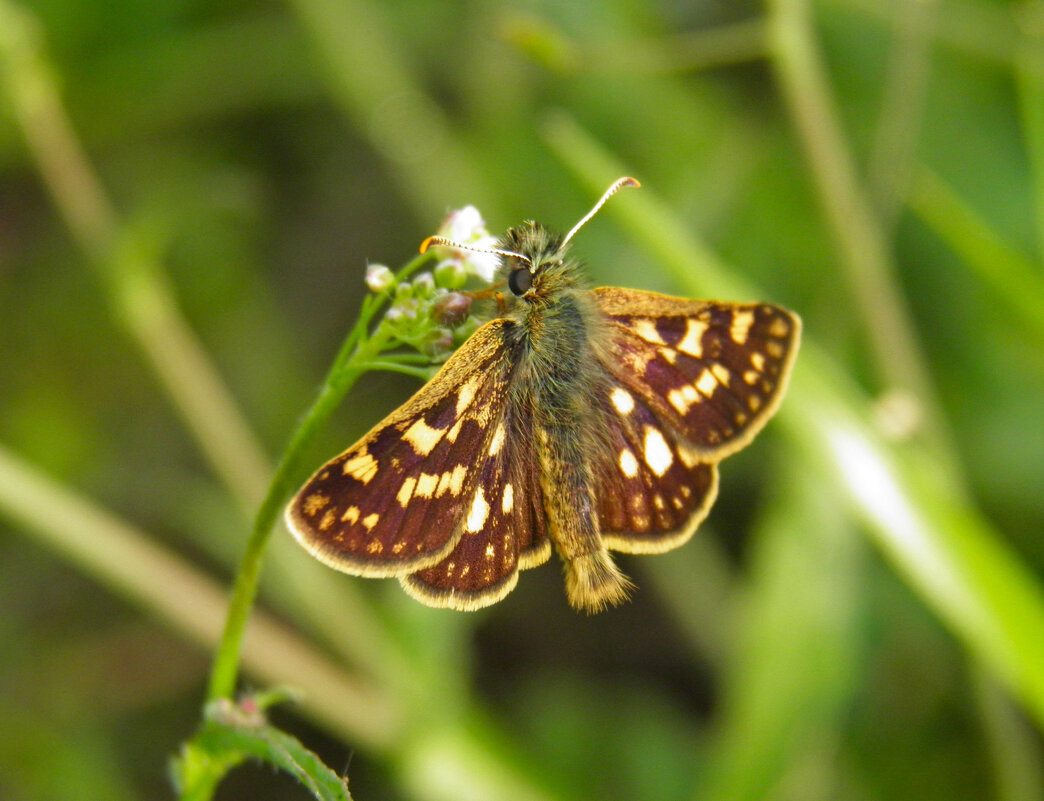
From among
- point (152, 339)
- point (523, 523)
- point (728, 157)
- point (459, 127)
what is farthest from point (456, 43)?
point (523, 523)

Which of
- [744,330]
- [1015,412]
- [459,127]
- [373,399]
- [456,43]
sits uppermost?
[456,43]

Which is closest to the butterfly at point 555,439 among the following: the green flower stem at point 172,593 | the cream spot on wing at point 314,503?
the cream spot on wing at point 314,503

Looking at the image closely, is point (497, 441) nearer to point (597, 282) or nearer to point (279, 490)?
point (279, 490)

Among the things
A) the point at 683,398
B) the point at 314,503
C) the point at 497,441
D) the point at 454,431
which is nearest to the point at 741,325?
the point at 683,398

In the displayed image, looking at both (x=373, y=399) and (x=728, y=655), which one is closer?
(x=728, y=655)

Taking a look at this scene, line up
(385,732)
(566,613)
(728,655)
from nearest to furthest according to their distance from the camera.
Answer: (385,732) < (728,655) < (566,613)

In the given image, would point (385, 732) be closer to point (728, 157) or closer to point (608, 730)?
point (608, 730)
